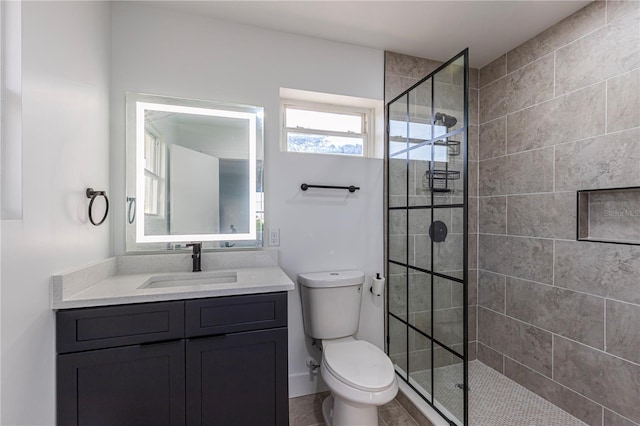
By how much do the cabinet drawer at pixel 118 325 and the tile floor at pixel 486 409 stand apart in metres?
1.02

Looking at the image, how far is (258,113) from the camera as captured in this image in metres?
1.96

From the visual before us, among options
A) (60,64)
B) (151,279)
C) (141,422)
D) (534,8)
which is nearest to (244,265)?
(151,279)

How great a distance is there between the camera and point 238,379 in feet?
4.63

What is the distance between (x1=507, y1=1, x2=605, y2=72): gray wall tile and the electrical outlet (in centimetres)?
212

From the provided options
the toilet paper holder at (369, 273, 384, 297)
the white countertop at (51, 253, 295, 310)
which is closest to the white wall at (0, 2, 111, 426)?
the white countertop at (51, 253, 295, 310)

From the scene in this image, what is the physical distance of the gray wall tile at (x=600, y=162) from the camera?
1.56 m

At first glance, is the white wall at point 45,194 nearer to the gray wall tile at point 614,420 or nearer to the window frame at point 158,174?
the window frame at point 158,174

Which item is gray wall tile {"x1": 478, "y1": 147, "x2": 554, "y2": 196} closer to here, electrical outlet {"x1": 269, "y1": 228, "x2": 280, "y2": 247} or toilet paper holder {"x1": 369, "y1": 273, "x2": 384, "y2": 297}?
toilet paper holder {"x1": 369, "y1": 273, "x2": 384, "y2": 297}

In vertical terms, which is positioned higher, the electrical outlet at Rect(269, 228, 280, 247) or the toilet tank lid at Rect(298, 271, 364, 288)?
the electrical outlet at Rect(269, 228, 280, 247)

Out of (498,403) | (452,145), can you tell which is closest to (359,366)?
(498,403)

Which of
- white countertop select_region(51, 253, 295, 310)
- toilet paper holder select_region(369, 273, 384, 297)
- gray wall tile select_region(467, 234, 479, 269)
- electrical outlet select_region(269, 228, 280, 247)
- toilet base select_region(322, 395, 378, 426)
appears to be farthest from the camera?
gray wall tile select_region(467, 234, 479, 269)

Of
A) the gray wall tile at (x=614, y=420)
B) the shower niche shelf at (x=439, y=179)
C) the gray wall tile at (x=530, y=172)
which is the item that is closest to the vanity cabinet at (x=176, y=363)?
the shower niche shelf at (x=439, y=179)

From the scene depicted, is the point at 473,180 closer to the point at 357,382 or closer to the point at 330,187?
the point at 330,187

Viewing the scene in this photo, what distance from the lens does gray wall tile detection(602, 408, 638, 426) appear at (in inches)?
61.4
